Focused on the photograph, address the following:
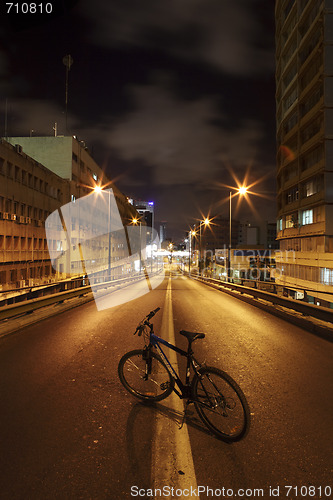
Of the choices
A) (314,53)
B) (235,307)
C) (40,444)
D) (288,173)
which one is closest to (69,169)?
(288,173)

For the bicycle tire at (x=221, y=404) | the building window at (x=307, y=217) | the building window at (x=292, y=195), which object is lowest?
the bicycle tire at (x=221, y=404)

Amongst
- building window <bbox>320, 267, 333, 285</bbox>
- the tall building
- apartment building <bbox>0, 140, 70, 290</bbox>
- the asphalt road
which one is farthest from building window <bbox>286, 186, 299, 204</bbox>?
the asphalt road

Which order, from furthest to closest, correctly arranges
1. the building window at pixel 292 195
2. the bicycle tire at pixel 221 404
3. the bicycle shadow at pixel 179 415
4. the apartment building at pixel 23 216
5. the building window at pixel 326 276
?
the building window at pixel 292 195, the building window at pixel 326 276, the apartment building at pixel 23 216, the bicycle shadow at pixel 179 415, the bicycle tire at pixel 221 404

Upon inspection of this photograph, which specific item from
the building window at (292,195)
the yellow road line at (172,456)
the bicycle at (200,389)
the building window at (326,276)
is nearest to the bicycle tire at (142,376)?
the bicycle at (200,389)

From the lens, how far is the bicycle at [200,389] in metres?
3.32

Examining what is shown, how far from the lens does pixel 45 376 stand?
5.04m

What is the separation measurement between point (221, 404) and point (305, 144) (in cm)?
3627

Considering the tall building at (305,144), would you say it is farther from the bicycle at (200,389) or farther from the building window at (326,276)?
the bicycle at (200,389)

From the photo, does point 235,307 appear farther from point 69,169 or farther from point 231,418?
point 69,169

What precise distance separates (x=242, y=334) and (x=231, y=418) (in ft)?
15.9

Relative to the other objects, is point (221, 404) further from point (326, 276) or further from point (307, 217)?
point (307, 217)

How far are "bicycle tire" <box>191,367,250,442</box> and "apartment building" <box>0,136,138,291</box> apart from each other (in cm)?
2679

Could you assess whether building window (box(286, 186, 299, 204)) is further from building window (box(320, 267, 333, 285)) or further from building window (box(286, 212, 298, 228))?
building window (box(320, 267, 333, 285))

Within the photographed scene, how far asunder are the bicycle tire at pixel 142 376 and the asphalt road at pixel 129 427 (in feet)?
0.52
